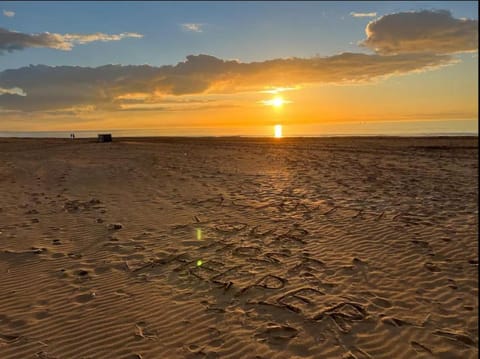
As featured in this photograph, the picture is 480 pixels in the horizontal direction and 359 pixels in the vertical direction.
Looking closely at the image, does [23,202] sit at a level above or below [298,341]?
above

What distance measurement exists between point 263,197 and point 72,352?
8.47 meters

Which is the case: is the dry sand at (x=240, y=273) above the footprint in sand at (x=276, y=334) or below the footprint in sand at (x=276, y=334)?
above

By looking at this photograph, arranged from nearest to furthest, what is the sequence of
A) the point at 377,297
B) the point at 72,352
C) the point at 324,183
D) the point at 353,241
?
the point at 72,352
the point at 377,297
the point at 353,241
the point at 324,183

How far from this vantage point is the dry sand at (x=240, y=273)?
467cm

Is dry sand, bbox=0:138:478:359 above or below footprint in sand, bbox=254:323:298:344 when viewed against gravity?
above

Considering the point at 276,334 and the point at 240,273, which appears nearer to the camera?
the point at 276,334

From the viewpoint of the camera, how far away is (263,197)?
12.4 m

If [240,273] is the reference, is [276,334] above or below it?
below

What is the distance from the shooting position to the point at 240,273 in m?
6.59

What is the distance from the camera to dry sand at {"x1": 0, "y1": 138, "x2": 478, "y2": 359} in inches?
184

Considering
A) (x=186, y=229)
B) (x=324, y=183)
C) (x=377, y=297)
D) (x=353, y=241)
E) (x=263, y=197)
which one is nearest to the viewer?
(x=377, y=297)

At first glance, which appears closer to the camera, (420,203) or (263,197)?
(420,203)

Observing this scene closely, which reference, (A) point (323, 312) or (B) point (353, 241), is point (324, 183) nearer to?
(B) point (353, 241)

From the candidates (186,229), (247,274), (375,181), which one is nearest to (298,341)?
(247,274)
